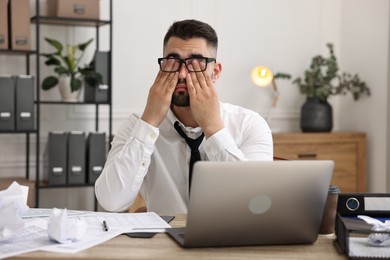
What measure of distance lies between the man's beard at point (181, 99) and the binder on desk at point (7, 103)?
184 centimetres

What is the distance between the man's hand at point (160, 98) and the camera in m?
2.39

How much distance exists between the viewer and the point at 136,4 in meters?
4.67

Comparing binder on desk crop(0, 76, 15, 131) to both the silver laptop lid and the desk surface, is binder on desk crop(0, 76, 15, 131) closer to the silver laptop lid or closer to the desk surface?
the desk surface

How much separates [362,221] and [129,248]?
2.06 ft

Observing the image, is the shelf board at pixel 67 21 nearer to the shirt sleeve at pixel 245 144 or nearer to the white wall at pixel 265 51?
the white wall at pixel 265 51

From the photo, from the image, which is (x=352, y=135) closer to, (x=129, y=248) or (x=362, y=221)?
(x=362, y=221)

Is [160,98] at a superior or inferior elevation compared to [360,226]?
superior

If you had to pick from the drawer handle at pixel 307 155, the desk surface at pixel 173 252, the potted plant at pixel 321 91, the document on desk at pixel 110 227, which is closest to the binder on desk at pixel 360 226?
the desk surface at pixel 173 252

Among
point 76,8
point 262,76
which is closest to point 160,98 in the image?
point 76,8

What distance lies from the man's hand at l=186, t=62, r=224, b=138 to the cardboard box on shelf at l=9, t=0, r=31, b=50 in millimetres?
1922

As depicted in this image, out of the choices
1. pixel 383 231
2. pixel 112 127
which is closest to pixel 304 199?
pixel 383 231

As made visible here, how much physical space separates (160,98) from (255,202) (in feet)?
2.73

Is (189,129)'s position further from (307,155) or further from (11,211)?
(307,155)

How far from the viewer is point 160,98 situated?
7.92 feet
